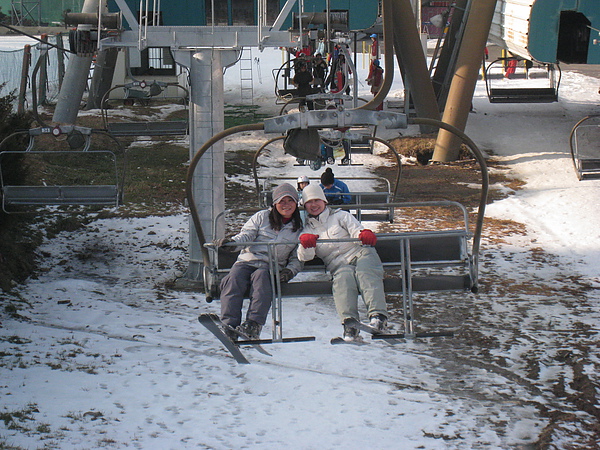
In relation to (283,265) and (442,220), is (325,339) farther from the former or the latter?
(442,220)

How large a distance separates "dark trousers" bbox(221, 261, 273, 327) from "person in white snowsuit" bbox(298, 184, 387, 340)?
0.35 metres

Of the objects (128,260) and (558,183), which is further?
(558,183)

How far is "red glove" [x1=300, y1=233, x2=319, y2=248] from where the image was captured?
553 cm

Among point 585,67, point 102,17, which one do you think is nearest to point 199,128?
point 102,17

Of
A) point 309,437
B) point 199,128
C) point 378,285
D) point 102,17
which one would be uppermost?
point 102,17

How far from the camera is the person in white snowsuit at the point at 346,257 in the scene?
5.54 m

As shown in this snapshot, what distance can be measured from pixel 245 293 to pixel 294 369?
77.4 inches

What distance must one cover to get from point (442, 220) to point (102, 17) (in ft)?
20.9

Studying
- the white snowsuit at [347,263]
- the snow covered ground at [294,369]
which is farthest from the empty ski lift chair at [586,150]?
the white snowsuit at [347,263]

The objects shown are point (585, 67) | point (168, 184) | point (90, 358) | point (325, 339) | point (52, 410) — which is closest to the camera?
point (52, 410)

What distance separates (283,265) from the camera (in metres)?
6.16

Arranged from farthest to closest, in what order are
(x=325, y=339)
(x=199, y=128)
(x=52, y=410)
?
(x=199, y=128)
(x=325, y=339)
(x=52, y=410)

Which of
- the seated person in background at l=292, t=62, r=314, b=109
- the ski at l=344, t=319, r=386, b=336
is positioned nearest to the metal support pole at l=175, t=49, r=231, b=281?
the ski at l=344, t=319, r=386, b=336

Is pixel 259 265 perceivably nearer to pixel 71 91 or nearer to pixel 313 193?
pixel 313 193
